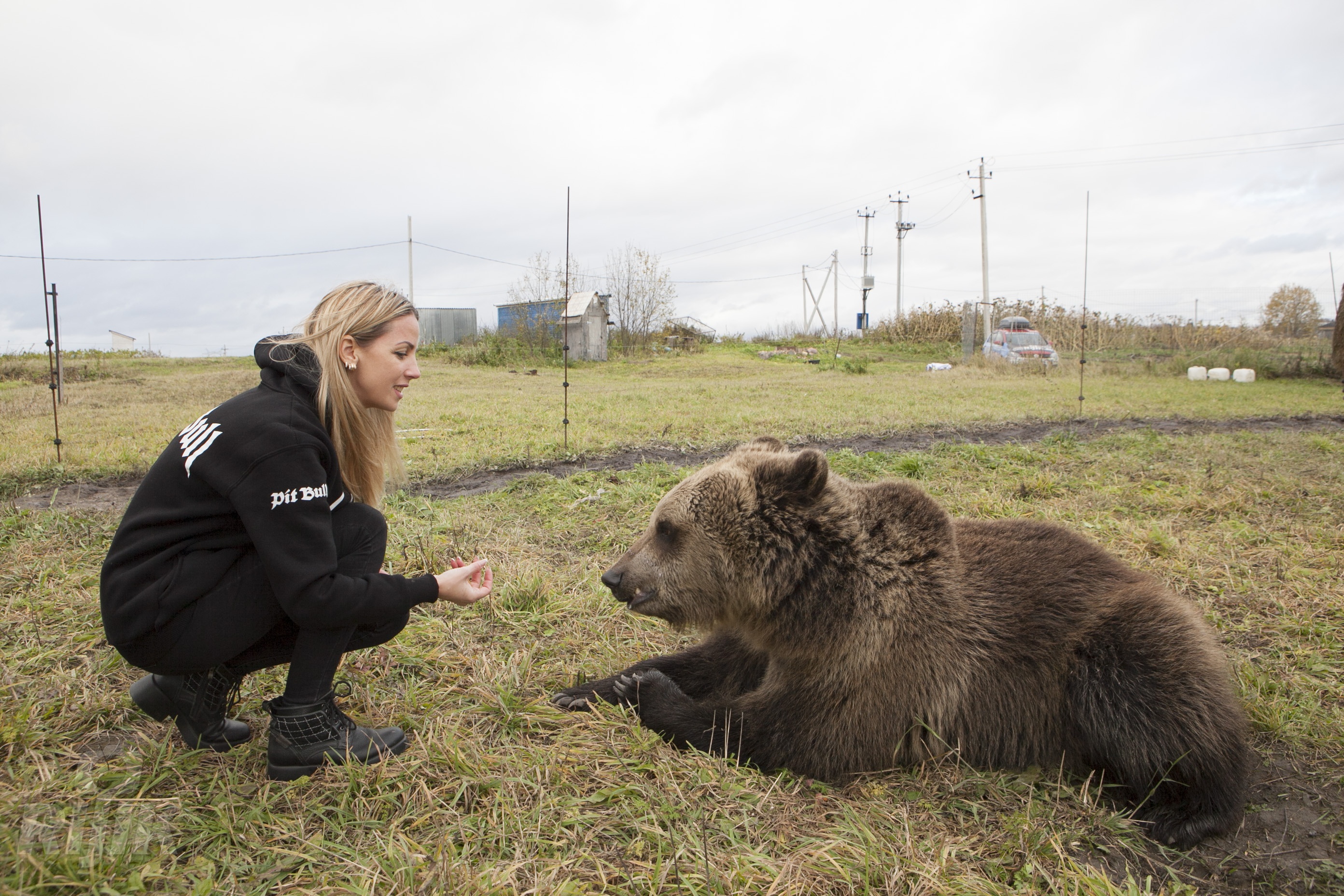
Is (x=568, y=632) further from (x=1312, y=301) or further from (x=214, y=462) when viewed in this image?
(x=1312, y=301)

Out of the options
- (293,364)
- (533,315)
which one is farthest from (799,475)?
(533,315)

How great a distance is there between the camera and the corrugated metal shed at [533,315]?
2798cm

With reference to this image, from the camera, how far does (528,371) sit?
2314 centimetres

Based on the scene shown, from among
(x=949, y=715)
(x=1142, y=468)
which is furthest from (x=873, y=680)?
(x=1142, y=468)

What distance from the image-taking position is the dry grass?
82.4 inches

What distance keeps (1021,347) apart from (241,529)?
2629cm

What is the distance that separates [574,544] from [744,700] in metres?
2.48

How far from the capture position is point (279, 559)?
7.57 ft

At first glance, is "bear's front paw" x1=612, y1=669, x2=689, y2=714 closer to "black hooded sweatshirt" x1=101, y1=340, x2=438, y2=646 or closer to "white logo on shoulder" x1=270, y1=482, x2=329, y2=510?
"black hooded sweatshirt" x1=101, y1=340, x2=438, y2=646

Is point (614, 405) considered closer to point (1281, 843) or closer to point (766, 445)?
point (766, 445)

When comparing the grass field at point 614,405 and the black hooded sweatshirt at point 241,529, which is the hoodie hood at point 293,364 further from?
the grass field at point 614,405

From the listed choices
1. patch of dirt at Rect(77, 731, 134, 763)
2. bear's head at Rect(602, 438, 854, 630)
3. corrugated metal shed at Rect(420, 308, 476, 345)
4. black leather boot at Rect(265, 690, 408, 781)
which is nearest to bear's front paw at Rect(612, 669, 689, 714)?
bear's head at Rect(602, 438, 854, 630)

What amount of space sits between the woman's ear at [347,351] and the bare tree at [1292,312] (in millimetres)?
36825

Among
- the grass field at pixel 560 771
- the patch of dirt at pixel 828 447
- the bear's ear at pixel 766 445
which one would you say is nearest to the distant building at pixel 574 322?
the patch of dirt at pixel 828 447
